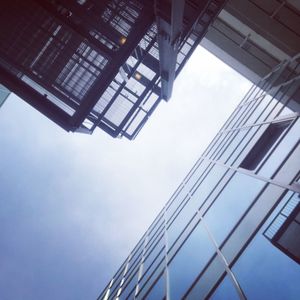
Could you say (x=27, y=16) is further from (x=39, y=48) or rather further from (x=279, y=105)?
(x=279, y=105)

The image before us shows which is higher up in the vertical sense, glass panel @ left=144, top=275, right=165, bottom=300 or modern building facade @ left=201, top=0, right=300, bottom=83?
modern building facade @ left=201, top=0, right=300, bottom=83

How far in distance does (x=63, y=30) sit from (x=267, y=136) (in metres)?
5.87

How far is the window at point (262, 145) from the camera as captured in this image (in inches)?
330

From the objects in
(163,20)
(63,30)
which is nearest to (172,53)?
(163,20)

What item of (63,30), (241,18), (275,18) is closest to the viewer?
(63,30)

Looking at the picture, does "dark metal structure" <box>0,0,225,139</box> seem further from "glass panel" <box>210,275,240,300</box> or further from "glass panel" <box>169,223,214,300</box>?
"glass panel" <box>169,223,214,300</box>

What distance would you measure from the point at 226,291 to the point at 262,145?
471 cm

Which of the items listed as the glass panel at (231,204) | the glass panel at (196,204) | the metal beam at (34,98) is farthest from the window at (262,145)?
the metal beam at (34,98)

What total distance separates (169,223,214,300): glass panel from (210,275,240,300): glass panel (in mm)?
1268

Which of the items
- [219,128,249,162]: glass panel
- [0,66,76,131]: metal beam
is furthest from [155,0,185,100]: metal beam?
[219,128,249,162]: glass panel

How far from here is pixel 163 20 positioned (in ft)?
12.6

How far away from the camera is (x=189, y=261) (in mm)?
7371

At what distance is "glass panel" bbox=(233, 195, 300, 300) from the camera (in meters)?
3.84

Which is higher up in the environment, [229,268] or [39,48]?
[39,48]
